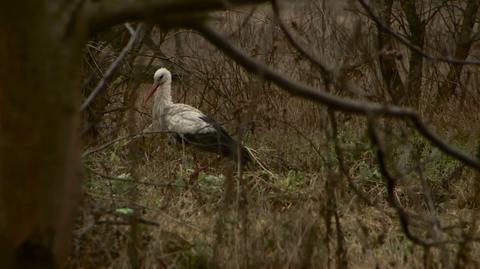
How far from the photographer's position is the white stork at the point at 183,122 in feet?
22.9

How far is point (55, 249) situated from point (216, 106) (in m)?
5.78

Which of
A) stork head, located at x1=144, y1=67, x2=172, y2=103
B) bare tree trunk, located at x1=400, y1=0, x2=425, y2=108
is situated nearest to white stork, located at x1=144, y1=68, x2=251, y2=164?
stork head, located at x1=144, y1=67, x2=172, y2=103

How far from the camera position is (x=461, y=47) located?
7883 mm

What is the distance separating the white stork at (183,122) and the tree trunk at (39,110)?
441cm

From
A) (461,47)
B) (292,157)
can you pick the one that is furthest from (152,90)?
(461,47)

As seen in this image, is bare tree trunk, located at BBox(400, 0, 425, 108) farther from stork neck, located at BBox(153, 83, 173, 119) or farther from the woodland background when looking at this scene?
stork neck, located at BBox(153, 83, 173, 119)

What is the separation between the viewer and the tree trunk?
5.85ft

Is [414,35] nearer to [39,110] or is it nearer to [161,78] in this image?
[161,78]

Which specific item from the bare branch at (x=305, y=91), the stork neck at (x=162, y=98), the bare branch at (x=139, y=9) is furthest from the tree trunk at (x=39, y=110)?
the stork neck at (x=162, y=98)

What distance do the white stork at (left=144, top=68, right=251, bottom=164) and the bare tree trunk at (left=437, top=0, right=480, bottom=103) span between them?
6.20ft

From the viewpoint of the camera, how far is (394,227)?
4824 mm

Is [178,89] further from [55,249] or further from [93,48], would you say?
[55,249]

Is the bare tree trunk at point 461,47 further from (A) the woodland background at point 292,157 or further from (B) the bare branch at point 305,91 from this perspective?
(B) the bare branch at point 305,91

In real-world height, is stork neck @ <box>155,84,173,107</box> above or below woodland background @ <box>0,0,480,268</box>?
above
